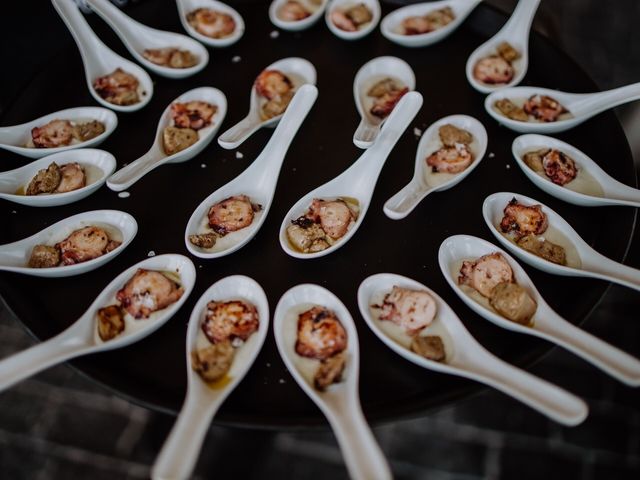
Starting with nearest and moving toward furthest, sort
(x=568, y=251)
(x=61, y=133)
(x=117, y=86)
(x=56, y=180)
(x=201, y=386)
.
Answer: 1. (x=201, y=386)
2. (x=568, y=251)
3. (x=56, y=180)
4. (x=61, y=133)
5. (x=117, y=86)

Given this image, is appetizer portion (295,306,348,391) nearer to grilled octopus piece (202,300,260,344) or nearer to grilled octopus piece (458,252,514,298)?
grilled octopus piece (202,300,260,344)

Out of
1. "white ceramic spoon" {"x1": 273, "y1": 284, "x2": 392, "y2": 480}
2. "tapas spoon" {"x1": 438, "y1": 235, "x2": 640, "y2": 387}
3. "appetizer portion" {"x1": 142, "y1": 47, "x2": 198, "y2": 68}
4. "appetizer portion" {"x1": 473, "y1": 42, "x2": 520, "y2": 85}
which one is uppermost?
"appetizer portion" {"x1": 473, "y1": 42, "x2": 520, "y2": 85}

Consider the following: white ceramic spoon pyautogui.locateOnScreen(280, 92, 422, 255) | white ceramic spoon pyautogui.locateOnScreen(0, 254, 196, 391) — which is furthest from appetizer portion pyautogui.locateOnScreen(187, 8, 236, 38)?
white ceramic spoon pyautogui.locateOnScreen(0, 254, 196, 391)

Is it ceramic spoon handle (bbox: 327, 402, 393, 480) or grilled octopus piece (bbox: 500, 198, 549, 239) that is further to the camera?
grilled octopus piece (bbox: 500, 198, 549, 239)

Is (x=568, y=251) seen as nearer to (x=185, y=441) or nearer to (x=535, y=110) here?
(x=535, y=110)

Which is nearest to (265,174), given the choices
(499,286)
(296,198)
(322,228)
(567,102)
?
(296,198)

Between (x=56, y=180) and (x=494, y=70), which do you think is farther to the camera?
(x=494, y=70)

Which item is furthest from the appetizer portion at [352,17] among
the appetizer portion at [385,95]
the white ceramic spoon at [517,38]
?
the white ceramic spoon at [517,38]

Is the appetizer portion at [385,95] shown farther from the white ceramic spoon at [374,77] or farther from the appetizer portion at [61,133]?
the appetizer portion at [61,133]
